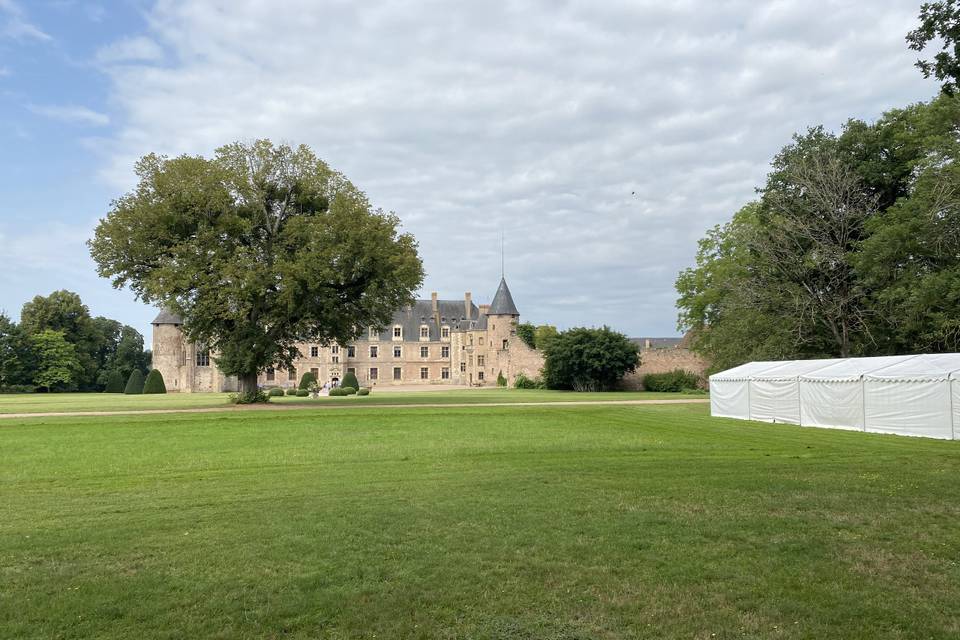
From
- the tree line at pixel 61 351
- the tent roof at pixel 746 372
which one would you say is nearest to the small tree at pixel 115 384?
the tree line at pixel 61 351

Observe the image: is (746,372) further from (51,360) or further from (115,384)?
(51,360)

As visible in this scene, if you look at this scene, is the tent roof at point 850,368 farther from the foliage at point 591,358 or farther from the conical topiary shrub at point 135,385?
the conical topiary shrub at point 135,385

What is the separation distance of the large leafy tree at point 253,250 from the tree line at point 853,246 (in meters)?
15.4

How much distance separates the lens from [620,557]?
590 centimetres

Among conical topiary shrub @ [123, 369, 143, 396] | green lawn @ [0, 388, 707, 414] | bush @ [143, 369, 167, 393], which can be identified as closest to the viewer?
green lawn @ [0, 388, 707, 414]

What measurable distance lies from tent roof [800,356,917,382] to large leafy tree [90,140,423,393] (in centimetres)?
1624

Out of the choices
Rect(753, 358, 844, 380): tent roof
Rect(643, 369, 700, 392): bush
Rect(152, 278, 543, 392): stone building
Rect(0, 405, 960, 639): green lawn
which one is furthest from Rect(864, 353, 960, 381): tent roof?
Rect(152, 278, 543, 392): stone building

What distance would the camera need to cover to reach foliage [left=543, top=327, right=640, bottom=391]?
52375 mm

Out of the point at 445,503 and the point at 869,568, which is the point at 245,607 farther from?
the point at 869,568

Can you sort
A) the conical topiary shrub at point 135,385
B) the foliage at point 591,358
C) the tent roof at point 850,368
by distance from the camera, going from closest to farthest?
the tent roof at point 850,368 < the foliage at point 591,358 < the conical topiary shrub at point 135,385

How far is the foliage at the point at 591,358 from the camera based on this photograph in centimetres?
5238

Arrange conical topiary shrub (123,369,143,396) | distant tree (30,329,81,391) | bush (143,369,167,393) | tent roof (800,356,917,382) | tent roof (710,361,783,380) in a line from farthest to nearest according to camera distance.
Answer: distant tree (30,329,81,391), conical topiary shrub (123,369,143,396), bush (143,369,167,393), tent roof (710,361,783,380), tent roof (800,356,917,382)

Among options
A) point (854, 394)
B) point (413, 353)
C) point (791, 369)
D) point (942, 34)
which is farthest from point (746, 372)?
point (413, 353)

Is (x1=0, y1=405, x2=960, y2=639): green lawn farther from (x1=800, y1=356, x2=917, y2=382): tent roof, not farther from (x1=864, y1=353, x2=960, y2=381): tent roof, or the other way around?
(x1=800, y1=356, x2=917, y2=382): tent roof
